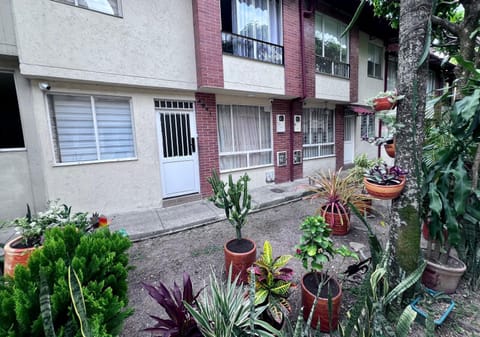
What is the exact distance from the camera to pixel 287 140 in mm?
7734

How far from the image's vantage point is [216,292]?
5.65 feet

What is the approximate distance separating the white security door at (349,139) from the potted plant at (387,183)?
27.4ft

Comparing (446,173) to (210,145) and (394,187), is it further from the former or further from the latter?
(210,145)

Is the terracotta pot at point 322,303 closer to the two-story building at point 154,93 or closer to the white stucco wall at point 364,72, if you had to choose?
the two-story building at point 154,93

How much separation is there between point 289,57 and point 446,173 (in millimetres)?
5912

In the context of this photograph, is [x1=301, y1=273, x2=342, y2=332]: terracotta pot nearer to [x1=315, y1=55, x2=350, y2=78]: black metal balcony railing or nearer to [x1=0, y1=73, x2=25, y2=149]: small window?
[x1=0, y1=73, x2=25, y2=149]: small window

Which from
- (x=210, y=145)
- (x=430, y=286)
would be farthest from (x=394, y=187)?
(x=210, y=145)

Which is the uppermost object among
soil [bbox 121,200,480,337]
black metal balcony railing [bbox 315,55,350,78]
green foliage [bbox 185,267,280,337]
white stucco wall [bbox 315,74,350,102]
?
black metal balcony railing [bbox 315,55,350,78]

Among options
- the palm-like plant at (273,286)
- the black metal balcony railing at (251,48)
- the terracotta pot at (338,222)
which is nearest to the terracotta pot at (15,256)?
the palm-like plant at (273,286)

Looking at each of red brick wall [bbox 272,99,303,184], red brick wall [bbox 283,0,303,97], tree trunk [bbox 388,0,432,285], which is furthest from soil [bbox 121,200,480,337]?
red brick wall [bbox 283,0,303,97]

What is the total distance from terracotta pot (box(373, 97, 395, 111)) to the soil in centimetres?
188

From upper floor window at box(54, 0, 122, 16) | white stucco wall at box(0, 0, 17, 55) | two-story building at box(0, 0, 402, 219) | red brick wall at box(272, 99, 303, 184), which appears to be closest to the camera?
white stucco wall at box(0, 0, 17, 55)

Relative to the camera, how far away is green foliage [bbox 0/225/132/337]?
4.06 ft

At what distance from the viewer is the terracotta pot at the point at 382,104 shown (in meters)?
2.08
